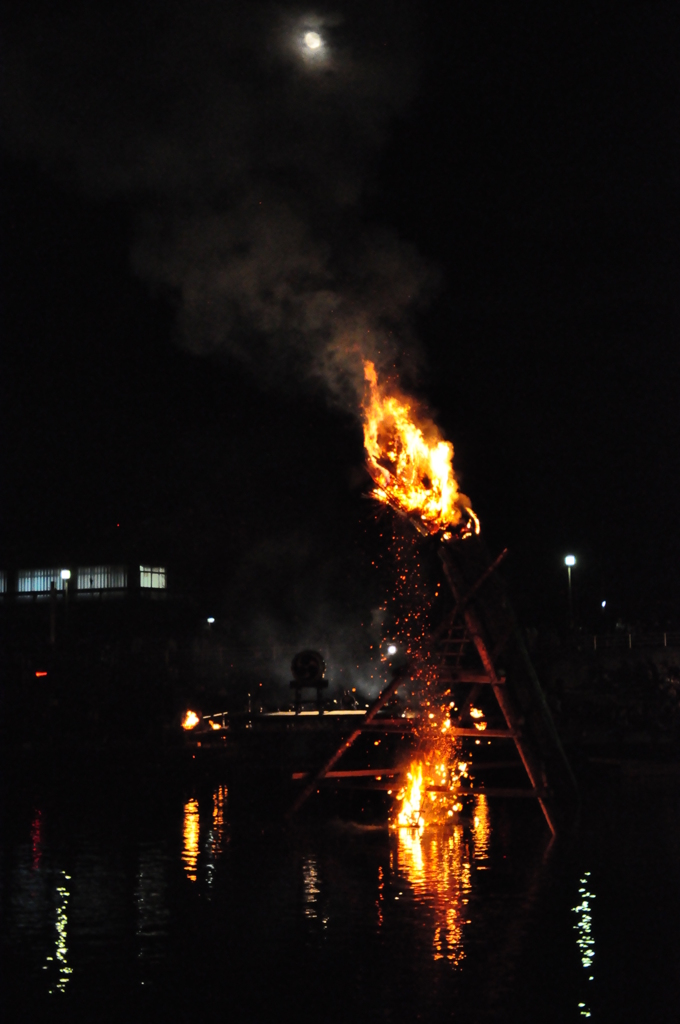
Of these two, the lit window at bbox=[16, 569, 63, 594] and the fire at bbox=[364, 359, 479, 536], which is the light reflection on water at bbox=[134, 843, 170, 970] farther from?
the lit window at bbox=[16, 569, 63, 594]

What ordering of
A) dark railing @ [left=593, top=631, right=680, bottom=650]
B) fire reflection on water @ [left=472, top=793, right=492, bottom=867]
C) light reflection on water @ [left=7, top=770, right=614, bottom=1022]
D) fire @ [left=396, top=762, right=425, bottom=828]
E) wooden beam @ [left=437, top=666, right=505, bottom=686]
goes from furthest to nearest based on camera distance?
1. dark railing @ [left=593, top=631, right=680, bottom=650]
2. fire @ [left=396, top=762, right=425, bottom=828]
3. wooden beam @ [left=437, top=666, right=505, bottom=686]
4. fire reflection on water @ [left=472, top=793, right=492, bottom=867]
5. light reflection on water @ [left=7, top=770, right=614, bottom=1022]

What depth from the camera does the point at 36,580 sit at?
3691 cm

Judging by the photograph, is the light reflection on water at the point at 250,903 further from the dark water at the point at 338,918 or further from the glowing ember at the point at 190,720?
the glowing ember at the point at 190,720

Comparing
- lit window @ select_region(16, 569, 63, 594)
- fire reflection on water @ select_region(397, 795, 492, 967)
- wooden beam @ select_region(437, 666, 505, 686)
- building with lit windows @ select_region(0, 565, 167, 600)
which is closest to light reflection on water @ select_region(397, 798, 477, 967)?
fire reflection on water @ select_region(397, 795, 492, 967)

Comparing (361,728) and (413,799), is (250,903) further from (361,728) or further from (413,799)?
(413,799)

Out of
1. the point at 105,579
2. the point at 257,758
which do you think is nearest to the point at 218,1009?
the point at 257,758

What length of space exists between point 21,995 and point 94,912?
6.71 feet

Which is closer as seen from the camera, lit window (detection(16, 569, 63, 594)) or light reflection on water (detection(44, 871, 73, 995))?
light reflection on water (detection(44, 871, 73, 995))

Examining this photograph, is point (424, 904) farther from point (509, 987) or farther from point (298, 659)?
point (298, 659)

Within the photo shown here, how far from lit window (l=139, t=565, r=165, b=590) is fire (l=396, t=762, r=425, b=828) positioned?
913 inches

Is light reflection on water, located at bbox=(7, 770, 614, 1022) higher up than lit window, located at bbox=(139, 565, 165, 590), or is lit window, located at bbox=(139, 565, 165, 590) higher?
lit window, located at bbox=(139, 565, 165, 590)

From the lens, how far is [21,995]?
678 centimetres

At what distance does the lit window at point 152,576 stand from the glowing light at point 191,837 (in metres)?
21.5

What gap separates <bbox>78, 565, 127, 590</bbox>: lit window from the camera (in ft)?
120
